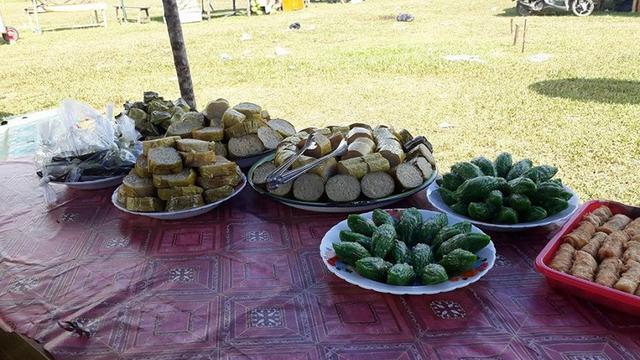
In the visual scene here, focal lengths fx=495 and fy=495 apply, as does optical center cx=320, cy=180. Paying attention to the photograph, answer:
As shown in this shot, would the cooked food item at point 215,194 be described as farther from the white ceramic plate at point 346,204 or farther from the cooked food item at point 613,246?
the cooked food item at point 613,246

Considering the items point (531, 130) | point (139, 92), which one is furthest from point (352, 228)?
point (139, 92)

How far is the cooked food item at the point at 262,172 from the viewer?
1.63m

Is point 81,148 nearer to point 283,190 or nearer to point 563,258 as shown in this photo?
point 283,190

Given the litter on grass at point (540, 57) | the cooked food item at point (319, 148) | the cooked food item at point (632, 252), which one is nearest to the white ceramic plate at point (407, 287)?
the cooked food item at point (632, 252)

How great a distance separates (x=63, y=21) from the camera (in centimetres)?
1673

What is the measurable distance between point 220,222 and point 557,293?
0.97 m

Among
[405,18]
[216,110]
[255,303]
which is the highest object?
[405,18]

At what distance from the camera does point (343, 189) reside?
4.89 feet

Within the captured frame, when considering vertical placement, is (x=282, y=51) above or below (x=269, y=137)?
below

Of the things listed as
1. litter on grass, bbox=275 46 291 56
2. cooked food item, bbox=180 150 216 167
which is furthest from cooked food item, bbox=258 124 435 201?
litter on grass, bbox=275 46 291 56

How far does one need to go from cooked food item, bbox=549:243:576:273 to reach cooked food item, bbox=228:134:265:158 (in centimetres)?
110

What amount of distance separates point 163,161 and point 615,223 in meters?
1.28

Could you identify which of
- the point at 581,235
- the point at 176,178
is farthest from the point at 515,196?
the point at 176,178

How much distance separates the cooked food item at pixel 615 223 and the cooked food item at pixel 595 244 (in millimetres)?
36
